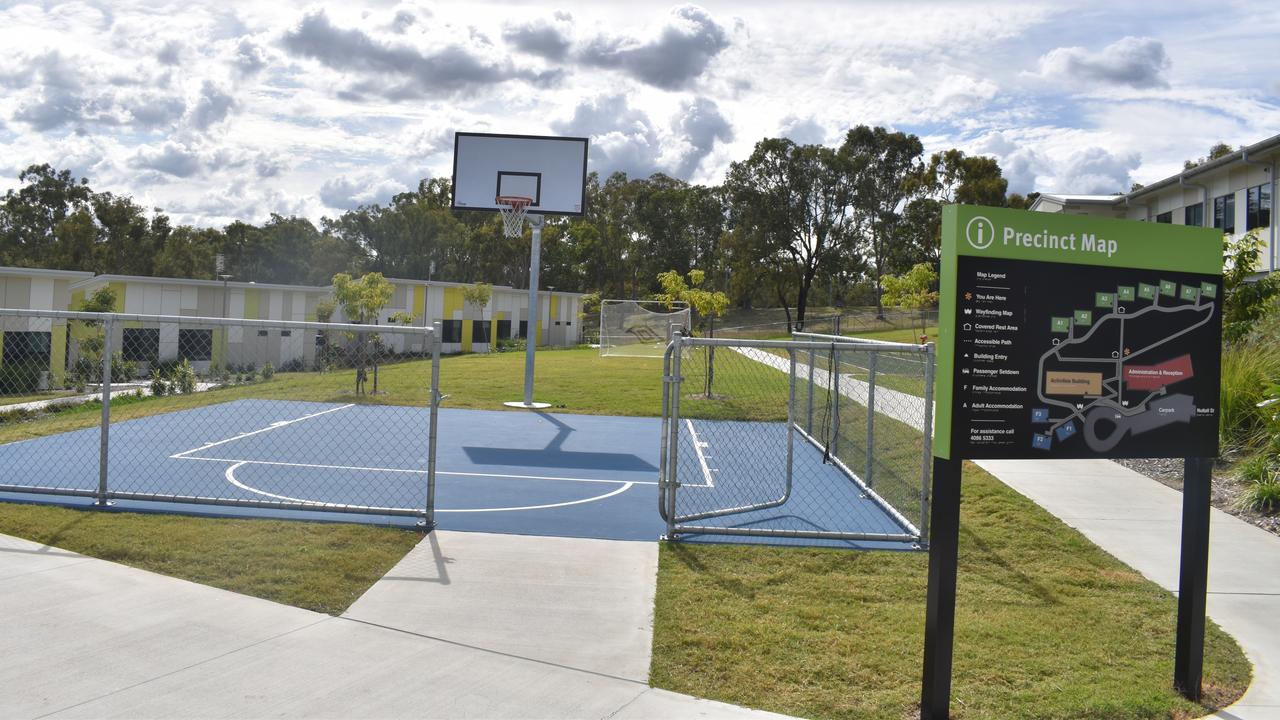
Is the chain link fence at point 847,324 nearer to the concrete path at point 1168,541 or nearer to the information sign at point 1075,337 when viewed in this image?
the concrete path at point 1168,541

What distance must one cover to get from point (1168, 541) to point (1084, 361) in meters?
4.36

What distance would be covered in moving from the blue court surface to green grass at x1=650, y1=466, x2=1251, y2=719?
1.01m

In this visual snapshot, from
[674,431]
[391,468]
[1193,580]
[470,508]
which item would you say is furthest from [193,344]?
[1193,580]

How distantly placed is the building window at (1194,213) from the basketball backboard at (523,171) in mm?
23515

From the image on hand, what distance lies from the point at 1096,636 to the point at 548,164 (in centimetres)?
1550

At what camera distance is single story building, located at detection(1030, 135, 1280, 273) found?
27.1 m

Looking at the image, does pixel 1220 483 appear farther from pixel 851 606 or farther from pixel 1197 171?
pixel 1197 171

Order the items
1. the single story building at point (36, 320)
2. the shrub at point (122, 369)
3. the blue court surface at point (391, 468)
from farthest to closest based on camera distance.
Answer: the single story building at point (36, 320)
the shrub at point (122, 369)
the blue court surface at point (391, 468)

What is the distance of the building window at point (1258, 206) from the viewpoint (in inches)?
1097

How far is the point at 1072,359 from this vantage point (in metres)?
5.02

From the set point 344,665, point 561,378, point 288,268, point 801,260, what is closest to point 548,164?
point 561,378

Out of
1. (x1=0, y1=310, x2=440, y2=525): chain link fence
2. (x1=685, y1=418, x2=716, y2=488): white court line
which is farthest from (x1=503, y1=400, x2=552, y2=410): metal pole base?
(x1=685, y1=418, x2=716, y2=488): white court line

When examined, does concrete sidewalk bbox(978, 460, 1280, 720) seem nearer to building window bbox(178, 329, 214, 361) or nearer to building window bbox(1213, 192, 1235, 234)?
building window bbox(1213, 192, 1235, 234)

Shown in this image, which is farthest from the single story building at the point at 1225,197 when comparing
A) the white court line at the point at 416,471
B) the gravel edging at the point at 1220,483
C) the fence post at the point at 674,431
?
the fence post at the point at 674,431
